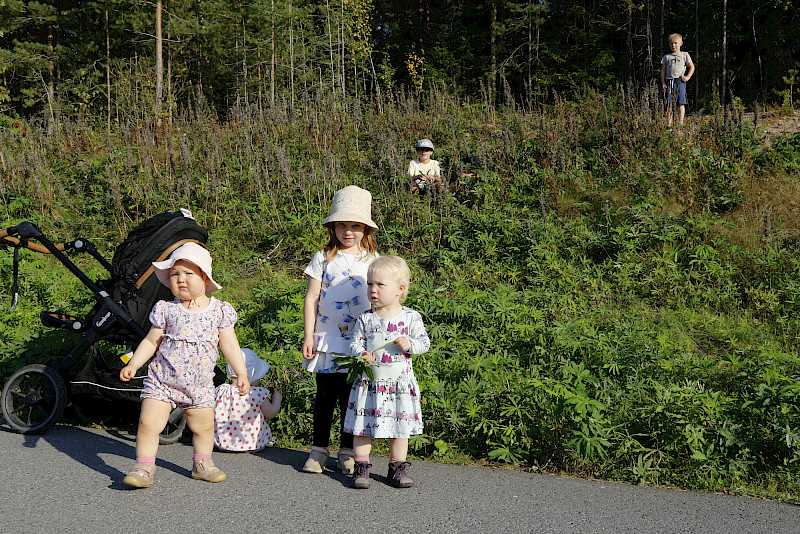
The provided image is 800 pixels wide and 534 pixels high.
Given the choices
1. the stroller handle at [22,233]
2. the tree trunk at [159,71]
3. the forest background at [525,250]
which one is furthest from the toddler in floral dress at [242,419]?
the tree trunk at [159,71]

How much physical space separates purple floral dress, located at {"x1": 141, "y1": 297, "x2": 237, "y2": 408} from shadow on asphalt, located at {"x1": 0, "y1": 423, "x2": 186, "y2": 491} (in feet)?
1.79

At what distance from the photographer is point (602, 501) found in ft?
12.9

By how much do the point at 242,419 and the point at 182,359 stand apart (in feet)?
3.00

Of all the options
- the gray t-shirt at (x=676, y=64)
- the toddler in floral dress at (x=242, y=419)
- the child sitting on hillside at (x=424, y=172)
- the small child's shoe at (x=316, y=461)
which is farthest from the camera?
the gray t-shirt at (x=676, y=64)

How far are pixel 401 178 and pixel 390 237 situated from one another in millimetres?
1289

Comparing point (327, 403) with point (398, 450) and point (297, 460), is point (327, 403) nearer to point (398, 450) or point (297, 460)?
point (297, 460)

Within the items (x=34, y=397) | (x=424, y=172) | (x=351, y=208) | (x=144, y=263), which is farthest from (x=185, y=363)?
(x=424, y=172)

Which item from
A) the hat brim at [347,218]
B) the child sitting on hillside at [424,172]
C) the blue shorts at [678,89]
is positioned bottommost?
the hat brim at [347,218]

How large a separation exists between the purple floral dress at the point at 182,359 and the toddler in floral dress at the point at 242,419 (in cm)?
59

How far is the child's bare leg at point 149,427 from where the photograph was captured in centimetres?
411

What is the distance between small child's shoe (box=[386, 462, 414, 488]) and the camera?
13.6 ft

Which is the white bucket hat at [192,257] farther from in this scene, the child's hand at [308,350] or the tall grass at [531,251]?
the tall grass at [531,251]

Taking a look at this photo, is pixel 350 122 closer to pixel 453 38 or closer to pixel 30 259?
pixel 30 259

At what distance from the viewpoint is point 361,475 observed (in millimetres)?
4156
